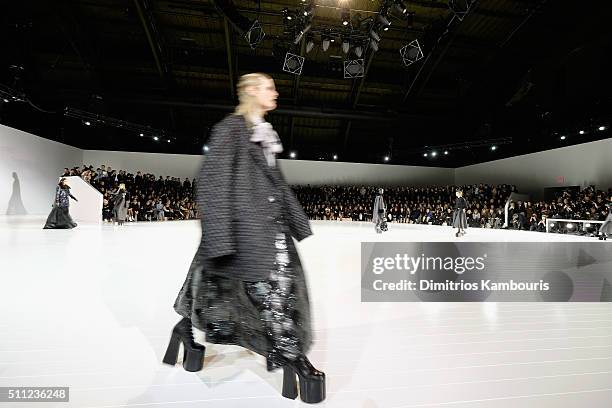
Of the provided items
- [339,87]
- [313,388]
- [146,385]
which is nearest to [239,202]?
[313,388]

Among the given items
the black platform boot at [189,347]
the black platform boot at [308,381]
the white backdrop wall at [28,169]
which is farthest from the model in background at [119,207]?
the black platform boot at [308,381]

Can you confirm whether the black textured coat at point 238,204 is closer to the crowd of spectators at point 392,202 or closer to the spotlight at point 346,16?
the crowd of spectators at point 392,202

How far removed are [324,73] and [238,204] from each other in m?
13.0

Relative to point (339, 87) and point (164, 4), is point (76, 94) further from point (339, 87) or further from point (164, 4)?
point (339, 87)

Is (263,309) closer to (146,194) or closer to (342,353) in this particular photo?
(342,353)

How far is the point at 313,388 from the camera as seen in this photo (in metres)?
1.22

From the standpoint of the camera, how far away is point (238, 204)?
1202 mm

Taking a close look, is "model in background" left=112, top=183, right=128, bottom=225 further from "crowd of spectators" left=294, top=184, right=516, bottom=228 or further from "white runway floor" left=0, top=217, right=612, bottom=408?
"crowd of spectators" left=294, top=184, right=516, bottom=228

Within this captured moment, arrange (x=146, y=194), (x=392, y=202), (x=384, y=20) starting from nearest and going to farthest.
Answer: (x=384, y=20) → (x=146, y=194) → (x=392, y=202)

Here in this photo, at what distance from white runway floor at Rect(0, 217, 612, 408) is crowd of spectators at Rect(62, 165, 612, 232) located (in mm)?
7690

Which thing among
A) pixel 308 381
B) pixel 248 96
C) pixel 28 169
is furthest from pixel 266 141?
pixel 28 169

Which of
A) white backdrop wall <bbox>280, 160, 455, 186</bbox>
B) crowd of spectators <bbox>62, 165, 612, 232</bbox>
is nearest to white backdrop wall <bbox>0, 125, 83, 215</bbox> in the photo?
crowd of spectators <bbox>62, 165, 612, 232</bbox>

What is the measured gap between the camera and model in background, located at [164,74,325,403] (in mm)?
1196

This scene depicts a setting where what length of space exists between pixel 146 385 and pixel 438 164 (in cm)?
1907
